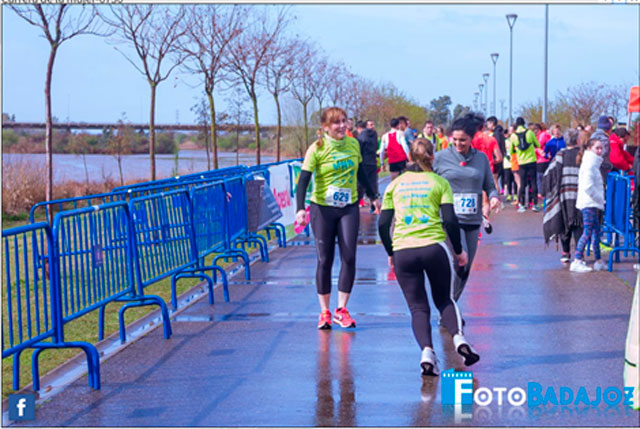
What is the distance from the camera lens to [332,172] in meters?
8.30

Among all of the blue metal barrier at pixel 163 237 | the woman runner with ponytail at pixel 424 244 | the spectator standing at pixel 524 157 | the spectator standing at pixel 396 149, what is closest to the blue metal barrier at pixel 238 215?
the blue metal barrier at pixel 163 237

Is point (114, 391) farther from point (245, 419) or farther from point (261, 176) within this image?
point (261, 176)

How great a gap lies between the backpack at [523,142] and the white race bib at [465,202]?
42.8ft

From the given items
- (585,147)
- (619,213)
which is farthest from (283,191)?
(585,147)

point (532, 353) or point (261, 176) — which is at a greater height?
point (261, 176)

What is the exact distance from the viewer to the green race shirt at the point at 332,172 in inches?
327

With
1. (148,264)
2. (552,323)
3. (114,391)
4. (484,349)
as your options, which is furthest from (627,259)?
(114,391)

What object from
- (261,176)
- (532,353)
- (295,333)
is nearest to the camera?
(532,353)

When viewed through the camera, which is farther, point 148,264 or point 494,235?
point 494,235

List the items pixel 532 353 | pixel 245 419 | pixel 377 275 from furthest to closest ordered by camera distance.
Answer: pixel 377 275 → pixel 532 353 → pixel 245 419

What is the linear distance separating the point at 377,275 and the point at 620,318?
357 cm

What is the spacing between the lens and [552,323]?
28.1 feet

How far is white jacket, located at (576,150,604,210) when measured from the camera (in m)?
11.5

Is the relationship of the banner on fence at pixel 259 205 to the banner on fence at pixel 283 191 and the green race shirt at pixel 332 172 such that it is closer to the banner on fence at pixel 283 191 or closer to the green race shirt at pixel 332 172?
the banner on fence at pixel 283 191
